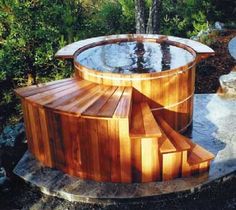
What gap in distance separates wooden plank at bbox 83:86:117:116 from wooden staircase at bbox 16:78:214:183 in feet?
0.05

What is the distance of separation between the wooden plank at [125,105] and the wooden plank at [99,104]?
0.25 m

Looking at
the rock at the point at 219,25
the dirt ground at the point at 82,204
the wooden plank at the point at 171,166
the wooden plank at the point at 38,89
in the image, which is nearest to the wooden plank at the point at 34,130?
the wooden plank at the point at 38,89

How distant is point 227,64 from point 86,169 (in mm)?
5888

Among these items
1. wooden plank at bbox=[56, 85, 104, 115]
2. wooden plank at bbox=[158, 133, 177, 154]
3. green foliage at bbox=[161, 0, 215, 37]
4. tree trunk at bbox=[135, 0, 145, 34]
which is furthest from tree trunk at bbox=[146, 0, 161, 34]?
wooden plank at bbox=[158, 133, 177, 154]

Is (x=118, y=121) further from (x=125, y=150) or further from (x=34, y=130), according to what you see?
(x=34, y=130)

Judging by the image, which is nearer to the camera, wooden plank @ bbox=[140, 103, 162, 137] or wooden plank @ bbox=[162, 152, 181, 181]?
wooden plank @ bbox=[140, 103, 162, 137]

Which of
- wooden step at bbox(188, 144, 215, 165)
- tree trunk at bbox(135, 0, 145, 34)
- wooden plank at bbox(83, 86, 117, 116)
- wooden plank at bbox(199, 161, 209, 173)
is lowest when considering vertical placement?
wooden plank at bbox(199, 161, 209, 173)

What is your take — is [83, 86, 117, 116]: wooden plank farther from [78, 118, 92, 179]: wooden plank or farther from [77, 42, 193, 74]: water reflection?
[77, 42, 193, 74]: water reflection

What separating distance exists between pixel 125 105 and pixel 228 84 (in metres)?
4.06

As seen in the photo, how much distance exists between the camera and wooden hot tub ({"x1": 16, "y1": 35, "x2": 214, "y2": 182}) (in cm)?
566

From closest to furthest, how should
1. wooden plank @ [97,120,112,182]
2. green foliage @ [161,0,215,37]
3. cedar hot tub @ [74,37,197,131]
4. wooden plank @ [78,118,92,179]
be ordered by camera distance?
1. wooden plank @ [97,120,112,182]
2. wooden plank @ [78,118,92,179]
3. cedar hot tub @ [74,37,197,131]
4. green foliage @ [161,0,215,37]

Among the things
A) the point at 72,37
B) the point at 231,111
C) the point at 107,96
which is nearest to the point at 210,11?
the point at 72,37

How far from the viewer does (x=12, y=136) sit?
7.75 m

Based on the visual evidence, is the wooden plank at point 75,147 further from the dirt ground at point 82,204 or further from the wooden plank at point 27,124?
the wooden plank at point 27,124
